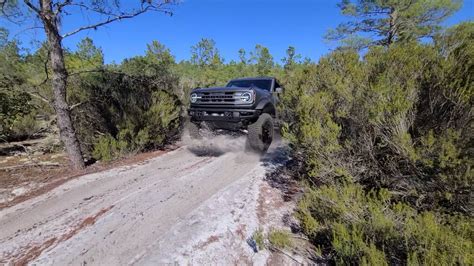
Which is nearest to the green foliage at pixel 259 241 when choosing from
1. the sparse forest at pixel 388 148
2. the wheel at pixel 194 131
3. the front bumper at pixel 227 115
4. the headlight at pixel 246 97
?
the sparse forest at pixel 388 148

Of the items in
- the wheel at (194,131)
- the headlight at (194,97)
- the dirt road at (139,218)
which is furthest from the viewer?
the wheel at (194,131)

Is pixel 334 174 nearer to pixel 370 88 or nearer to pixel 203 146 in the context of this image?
pixel 370 88

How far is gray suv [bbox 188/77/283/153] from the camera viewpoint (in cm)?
558

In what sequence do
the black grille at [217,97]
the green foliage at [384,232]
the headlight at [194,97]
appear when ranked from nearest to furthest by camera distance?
the green foliage at [384,232]
the black grille at [217,97]
the headlight at [194,97]

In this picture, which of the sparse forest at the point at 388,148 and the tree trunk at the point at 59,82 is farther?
the tree trunk at the point at 59,82

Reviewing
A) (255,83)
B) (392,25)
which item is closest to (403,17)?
(392,25)

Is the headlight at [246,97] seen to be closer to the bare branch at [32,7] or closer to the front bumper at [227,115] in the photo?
the front bumper at [227,115]

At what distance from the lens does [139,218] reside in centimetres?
338

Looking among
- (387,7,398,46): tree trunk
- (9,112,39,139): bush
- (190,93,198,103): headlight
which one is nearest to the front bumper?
(190,93,198,103): headlight

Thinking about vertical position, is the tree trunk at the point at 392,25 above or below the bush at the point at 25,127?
above

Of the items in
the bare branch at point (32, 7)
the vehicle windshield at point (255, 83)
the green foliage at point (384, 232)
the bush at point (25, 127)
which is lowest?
the green foliage at point (384, 232)

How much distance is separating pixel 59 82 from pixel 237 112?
372 cm

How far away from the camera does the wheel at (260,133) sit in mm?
5574

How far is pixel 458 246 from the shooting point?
1.95 meters
